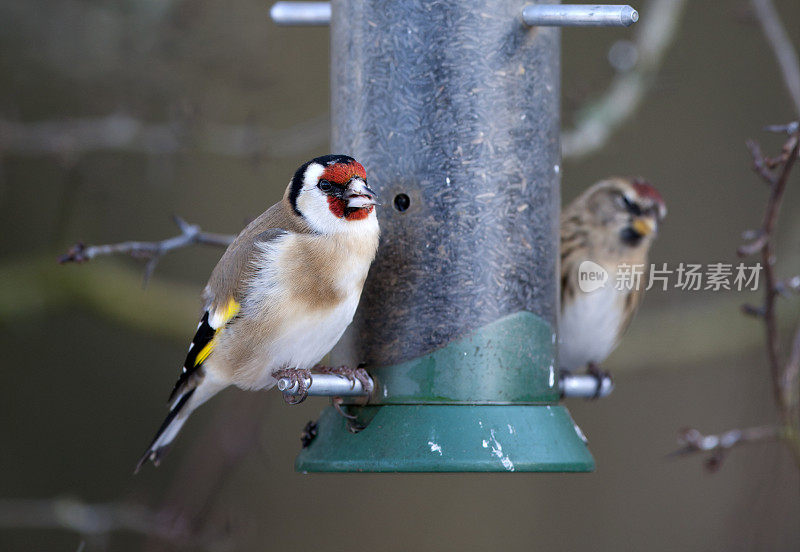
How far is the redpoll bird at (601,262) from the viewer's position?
520 cm

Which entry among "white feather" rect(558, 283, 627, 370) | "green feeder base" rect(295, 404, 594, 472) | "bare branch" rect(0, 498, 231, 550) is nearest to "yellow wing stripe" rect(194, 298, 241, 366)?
"green feeder base" rect(295, 404, 594, 472)

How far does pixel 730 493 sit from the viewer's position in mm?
7961

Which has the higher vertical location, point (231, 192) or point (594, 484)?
point (231, 192)

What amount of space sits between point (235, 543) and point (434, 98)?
218 centimetres

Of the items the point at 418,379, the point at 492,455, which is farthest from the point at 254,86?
the point at 492,455

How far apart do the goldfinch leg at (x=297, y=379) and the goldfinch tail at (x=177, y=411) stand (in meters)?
0.32

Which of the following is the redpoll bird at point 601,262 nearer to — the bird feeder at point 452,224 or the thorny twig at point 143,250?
the bird feeder at point 452,224

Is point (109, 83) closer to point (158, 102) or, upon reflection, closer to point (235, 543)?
point (158, 102)

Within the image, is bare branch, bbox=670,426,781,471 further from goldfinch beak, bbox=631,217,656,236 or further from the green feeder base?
goldfinch beak, bbox=631,217,656,236

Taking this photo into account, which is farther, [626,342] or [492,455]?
[626,342]

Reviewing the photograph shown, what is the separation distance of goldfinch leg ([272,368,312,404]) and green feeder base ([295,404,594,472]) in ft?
0.79

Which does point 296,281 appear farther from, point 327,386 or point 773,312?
point 773,312

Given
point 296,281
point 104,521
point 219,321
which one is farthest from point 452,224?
point 104,521

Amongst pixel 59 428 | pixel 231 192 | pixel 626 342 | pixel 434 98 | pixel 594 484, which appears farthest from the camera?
pixel 594 484
